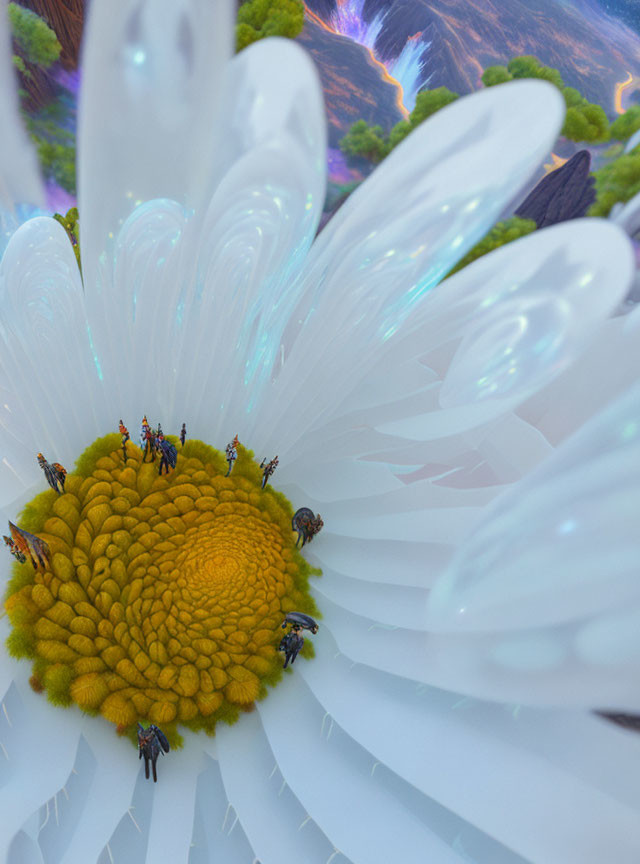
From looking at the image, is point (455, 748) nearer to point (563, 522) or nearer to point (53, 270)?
point (563, 522)

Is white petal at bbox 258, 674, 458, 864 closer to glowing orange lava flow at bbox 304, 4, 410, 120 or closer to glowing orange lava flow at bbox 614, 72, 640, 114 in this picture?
glowing orange lava flow at bbox 304, 4, 410, 120

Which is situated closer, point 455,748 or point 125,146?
point 455,748

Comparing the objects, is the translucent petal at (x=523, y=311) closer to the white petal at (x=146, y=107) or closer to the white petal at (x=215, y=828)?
the white petal at (x=146, y=107)

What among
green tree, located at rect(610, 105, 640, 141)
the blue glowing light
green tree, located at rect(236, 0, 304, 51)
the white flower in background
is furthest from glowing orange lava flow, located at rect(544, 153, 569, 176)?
the blue glowing light

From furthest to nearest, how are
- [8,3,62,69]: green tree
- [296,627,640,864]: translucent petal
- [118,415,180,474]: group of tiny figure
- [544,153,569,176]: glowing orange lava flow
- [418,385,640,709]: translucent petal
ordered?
1. [544,153,569,176]: glowing orange lava flow
2. [8,3,62,69]: green tree
3. [118,415,180,474]: group of tiny figure
4. [296,627,640,864]: translucent petal
5. [418,385,640,709]: translucent petal

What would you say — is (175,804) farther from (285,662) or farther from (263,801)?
(285,662)

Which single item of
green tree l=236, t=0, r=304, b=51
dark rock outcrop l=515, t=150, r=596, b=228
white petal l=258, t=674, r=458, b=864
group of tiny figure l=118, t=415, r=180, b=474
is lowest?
white petal l=258, t=674, r=458, b=864

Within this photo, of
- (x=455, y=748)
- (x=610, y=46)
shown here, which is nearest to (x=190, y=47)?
(x=455, y=748)
